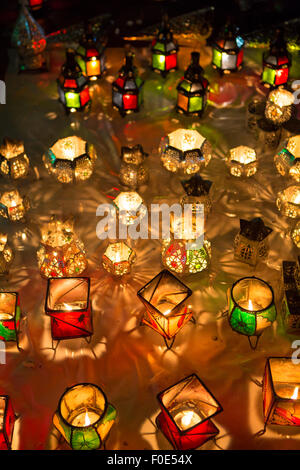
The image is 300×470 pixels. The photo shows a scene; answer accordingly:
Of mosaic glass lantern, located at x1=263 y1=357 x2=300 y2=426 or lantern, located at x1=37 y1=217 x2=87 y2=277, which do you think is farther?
lantern, located at x1=37 y1=217 x2=87 y2=277

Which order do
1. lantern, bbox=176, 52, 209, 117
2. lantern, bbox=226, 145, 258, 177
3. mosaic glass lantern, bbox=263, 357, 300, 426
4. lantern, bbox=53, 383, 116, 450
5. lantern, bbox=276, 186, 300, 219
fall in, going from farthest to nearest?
1. lantern, bbox=176, 52, 209, 117
2. lantern, bbox=226, 145, 258, 177
3. lantern, bbox=276, 186, 300, 219
4. mosaic glass lantern, bbox=263, 357, 300, 426
5. lantern, bbox=53, 383, 116, 450

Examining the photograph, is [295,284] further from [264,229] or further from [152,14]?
[152,14]

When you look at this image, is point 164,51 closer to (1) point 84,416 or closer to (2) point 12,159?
(2) point 12,159

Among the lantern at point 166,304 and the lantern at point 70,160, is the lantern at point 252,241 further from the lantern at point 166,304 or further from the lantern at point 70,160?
the lantern at point 70,160

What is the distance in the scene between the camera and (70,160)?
3.80 metres

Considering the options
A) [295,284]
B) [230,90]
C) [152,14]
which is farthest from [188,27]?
[295,284]

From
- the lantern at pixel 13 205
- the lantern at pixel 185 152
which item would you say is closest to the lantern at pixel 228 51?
the lantern at pixel 185 152

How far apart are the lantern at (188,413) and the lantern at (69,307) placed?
→ 22.3 inches

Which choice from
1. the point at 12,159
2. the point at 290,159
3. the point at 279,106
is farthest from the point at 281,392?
the point at 12,159

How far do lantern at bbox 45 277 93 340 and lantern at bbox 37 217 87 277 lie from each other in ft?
0.49

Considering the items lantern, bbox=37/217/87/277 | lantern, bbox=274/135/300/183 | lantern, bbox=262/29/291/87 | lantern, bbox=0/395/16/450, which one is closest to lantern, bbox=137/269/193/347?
lantern, bbox=37/217/87/277

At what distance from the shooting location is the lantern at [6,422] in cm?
262

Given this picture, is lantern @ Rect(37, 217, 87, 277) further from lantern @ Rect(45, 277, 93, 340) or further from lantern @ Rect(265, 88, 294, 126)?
lantern @ Rect(265, 88, 294, 126)

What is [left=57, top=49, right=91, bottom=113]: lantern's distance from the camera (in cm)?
422
